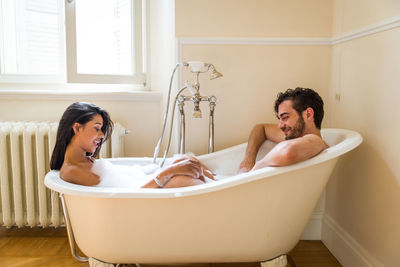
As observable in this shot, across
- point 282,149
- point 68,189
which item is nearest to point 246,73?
point 282,149

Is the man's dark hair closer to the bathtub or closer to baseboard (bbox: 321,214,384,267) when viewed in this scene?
the bathtub

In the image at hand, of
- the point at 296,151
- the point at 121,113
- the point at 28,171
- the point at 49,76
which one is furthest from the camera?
the point at 49,76

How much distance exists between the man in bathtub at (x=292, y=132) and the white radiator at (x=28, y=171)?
92cm

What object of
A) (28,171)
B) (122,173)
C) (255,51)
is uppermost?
(255,51)

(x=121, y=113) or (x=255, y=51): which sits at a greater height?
(x=255, y=51)

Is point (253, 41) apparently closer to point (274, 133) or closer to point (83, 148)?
point (274, 133)

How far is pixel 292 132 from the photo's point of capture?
1618 millimetres

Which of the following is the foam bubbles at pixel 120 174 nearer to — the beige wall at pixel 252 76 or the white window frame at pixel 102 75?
the beige wall at pixel 252 76

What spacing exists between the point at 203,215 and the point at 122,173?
53 centimetres

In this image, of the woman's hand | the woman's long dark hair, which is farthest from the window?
the woman's hand

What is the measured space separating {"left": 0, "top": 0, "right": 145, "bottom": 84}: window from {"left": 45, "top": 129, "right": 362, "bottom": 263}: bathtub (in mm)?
1166

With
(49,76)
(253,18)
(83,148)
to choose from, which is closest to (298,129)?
(253,18)

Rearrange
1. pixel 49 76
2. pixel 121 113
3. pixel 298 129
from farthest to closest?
1. pixel 49 76
2. pixel 121 113
3. pixel 298 129

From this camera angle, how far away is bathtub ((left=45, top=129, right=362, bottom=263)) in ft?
4.28
